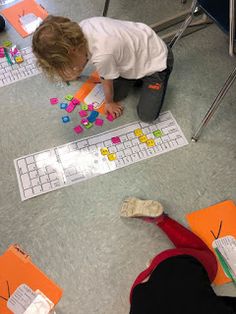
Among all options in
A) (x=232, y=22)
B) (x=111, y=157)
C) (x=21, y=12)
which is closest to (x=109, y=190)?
(x=111, y=157)

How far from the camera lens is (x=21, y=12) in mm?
1760

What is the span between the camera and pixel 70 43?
104cm

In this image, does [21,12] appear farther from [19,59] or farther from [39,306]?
[39,306]

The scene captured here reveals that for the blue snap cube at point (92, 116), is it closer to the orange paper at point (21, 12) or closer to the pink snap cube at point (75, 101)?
the pink snap cube at point (75, 101)

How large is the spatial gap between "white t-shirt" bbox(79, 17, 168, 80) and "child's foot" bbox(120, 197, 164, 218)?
47 centimetres

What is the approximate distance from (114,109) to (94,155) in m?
0.23

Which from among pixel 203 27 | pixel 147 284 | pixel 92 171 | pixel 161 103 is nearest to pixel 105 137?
pixel 92 171

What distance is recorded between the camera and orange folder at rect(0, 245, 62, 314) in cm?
114

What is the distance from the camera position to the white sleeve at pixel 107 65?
1.13 meters

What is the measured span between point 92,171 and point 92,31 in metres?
0.53

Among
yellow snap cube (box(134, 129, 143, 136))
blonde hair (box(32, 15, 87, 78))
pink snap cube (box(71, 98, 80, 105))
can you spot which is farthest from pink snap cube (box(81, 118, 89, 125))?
blonde hair (box(32, 15, 87, 78))

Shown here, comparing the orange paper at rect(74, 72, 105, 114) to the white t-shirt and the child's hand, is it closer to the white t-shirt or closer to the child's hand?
the child's hand

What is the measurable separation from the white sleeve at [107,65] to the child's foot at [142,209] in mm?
471

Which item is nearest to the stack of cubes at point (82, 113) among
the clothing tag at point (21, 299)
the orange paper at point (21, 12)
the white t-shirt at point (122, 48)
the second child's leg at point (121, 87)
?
the second child's leg at point (121, 87)
